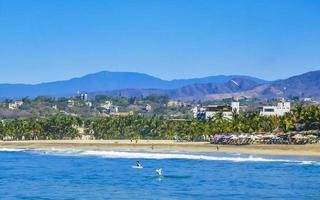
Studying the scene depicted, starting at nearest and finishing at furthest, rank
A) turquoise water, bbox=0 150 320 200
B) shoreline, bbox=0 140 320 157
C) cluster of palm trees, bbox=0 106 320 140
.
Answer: turquoise water, bbox=0 150 320 200 → shoreline, bbox=0 140 320 157 → cluster of palm trees, bbox=0 106 320 140

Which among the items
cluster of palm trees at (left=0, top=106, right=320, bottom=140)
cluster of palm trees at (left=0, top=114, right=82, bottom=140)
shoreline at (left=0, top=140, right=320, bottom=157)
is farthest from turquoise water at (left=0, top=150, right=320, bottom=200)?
cluster of palm trees at (left=0, top=114, right=82, bottom=140)

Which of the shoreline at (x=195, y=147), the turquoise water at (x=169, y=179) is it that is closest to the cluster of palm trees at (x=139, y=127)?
the shoreline at (x=195, y=147)

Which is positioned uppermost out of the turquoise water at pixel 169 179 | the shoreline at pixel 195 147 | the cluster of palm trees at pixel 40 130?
the cluster of palm trees at pixel 40 130

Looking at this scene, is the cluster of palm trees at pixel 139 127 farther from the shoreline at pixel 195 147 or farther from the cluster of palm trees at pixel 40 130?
the shoreline at pixel 195 147

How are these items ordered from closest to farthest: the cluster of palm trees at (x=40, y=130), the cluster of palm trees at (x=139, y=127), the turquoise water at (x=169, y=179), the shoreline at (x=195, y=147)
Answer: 1. the turquoise water at (x=169, y=179)
2. the shoreline at (x=195, y=147)
3. the cluster of palm trees at (x=139, y=127)
4. the cluster of palm trees at (x=40, y=130)

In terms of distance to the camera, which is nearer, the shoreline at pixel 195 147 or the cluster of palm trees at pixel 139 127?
the shoreline at pixel 195 147

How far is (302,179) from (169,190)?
12.2 metres

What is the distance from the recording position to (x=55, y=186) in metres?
55.9

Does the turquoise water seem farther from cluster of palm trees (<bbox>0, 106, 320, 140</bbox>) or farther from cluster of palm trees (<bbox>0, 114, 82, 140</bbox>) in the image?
cluster of palm trees (<bbox>0, 114, 82, 140</bbox>)

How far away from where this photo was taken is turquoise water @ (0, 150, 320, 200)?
164ft

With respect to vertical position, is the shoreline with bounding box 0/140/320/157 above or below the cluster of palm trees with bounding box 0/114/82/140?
below

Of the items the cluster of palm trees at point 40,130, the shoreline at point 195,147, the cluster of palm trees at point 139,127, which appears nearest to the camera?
the shoreline at point 195,147

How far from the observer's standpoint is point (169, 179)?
61.3 meters

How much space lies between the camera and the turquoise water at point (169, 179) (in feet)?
164
